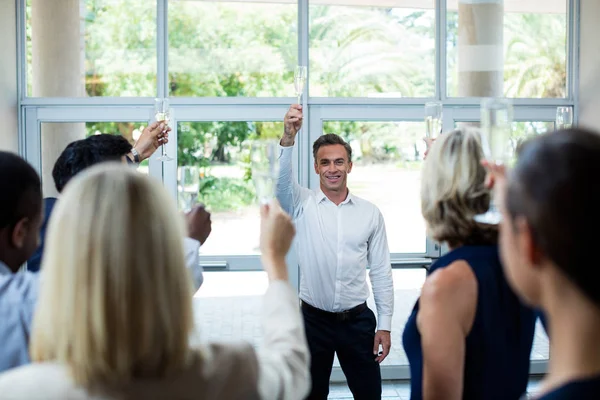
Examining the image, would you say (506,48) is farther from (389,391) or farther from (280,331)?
(280,331)

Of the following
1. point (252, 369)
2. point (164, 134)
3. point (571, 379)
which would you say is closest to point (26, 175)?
point (252, 369)

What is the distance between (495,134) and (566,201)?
0.87 m

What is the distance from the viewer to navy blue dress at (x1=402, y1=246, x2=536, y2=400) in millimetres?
1565

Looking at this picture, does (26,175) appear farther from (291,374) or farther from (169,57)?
(169,57)

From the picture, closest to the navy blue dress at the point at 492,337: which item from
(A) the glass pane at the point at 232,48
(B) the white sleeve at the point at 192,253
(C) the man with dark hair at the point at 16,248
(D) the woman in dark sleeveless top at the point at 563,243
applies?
(B) the white sleeve at the point at 192,253

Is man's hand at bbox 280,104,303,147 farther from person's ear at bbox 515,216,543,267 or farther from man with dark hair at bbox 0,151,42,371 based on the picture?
person's ear at bbox 515,216,543,267

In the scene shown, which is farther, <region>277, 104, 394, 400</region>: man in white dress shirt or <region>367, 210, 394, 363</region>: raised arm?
<region>367, 210, 394, 363</region>: raised arm

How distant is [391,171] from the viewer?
4.92 metres

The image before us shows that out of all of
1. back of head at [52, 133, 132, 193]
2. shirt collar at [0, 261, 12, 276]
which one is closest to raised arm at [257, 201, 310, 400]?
shirt collar at [0, 261, 12, 276]

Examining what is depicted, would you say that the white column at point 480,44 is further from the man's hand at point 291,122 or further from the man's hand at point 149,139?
the man's hand at point 149,139

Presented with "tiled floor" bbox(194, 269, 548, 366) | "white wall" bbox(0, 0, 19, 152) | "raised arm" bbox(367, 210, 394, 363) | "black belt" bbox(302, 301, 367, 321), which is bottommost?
"tiled floor" bbox(194, 269, 548, 366)

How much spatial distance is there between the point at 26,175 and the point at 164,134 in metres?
1.72

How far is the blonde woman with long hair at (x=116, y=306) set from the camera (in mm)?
1009

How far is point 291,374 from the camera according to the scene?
1206 millimetres
